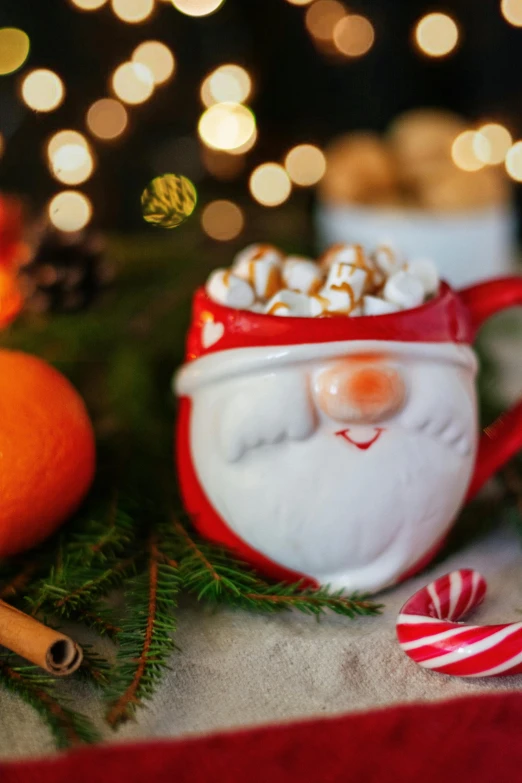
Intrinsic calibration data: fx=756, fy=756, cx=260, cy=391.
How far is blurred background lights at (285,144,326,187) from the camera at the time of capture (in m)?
1.61

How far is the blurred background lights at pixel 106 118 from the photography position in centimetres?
135

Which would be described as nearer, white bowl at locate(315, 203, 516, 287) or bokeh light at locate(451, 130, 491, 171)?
white bowl at locate(315, 203, 516, 287)

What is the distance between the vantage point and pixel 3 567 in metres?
0.62

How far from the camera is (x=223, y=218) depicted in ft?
4.99

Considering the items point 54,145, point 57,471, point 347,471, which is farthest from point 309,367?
point 54,145

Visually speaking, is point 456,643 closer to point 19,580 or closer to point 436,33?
point 19,580

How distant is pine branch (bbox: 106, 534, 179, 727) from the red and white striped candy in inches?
6.6

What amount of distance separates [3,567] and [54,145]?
720mm

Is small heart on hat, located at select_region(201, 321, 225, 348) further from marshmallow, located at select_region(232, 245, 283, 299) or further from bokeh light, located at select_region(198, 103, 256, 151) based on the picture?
bokeh light, located at select_region(198, 103, 256, 151)

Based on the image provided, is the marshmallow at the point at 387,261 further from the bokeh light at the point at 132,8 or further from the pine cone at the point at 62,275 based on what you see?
the bokeh light at the point at 132,8

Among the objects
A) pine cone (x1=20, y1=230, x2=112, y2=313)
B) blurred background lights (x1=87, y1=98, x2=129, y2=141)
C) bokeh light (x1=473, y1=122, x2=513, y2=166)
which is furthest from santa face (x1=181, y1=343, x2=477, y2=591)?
bokeh light (x1=473, y1=122, x2=513, y2=166)

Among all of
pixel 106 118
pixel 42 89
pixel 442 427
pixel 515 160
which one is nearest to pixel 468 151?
pixel 515 160

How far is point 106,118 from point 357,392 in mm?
1035

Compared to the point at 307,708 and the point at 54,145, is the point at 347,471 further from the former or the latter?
the point at 54,145
